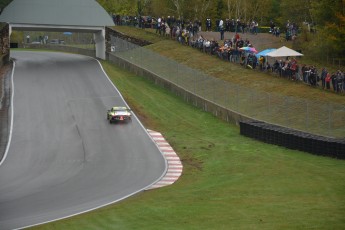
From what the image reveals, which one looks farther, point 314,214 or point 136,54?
point 136,54

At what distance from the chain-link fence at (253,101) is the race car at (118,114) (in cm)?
657

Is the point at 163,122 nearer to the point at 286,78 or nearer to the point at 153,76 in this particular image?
the point at 286,78

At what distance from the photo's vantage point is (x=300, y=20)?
3226 inches

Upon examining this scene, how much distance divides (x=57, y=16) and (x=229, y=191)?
155 feet

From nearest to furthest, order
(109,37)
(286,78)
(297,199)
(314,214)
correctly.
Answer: (314,214) → (297,199) → (286,78) → (109,37)

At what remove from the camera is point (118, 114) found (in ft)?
168

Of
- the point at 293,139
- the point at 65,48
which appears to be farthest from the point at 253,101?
the point at 65,48

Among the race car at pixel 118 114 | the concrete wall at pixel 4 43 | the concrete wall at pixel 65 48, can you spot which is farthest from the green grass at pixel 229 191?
the concrete wall at pixel 65 48

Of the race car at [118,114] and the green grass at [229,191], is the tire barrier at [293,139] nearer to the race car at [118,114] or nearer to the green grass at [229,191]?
the green grass at [229,191]

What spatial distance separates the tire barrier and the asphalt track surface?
5.81 metres

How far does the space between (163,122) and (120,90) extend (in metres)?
10.2

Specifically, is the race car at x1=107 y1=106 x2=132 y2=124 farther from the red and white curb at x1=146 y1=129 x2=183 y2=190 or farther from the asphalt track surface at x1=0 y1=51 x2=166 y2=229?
the red and white curb at x1=146 y1=129 x2=183 y2=190

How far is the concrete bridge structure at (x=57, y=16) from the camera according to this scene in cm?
7438

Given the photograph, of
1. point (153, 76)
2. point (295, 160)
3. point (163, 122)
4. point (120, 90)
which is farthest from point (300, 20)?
point (295, 160)
